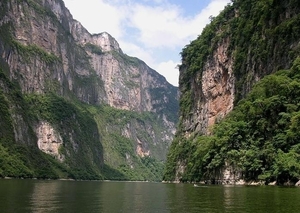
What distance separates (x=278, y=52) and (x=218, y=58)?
3594cm

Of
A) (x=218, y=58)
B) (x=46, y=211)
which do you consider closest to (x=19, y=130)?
(x=218, y=58)

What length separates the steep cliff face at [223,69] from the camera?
67125 millimetres

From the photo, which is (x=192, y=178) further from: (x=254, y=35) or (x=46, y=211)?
(x=46, y=211)

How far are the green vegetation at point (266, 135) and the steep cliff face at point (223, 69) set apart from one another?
1.53 ft

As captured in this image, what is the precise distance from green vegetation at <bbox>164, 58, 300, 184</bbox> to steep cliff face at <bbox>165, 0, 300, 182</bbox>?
1.53ft

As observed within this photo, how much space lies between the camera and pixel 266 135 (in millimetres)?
58094

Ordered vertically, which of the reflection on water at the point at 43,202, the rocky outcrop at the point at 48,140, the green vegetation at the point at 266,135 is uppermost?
the rocky outcrop at the point at 48,140

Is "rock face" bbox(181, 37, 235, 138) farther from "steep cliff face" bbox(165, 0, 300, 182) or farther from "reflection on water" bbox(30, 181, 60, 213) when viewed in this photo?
"reflection on water" bbox(30, 181, 60, 213)

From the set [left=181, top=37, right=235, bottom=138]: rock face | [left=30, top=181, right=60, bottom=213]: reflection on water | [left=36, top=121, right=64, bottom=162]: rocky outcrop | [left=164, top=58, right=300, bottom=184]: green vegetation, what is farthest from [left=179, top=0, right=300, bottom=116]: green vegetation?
[left=36, top=121, right=64, bottom=162]: rocky outcrop

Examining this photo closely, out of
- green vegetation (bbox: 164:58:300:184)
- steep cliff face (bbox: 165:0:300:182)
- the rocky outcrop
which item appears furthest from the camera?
the rocky outcrop

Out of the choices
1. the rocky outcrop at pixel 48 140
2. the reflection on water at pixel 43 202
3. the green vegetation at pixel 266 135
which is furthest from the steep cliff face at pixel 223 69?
the rocky outcrop at pixel 48 140

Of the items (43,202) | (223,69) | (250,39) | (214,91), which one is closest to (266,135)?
(250,39)

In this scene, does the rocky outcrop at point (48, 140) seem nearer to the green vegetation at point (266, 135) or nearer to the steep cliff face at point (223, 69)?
the steep cliff face at point (223, 69)

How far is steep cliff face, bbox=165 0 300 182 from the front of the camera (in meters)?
67.1
